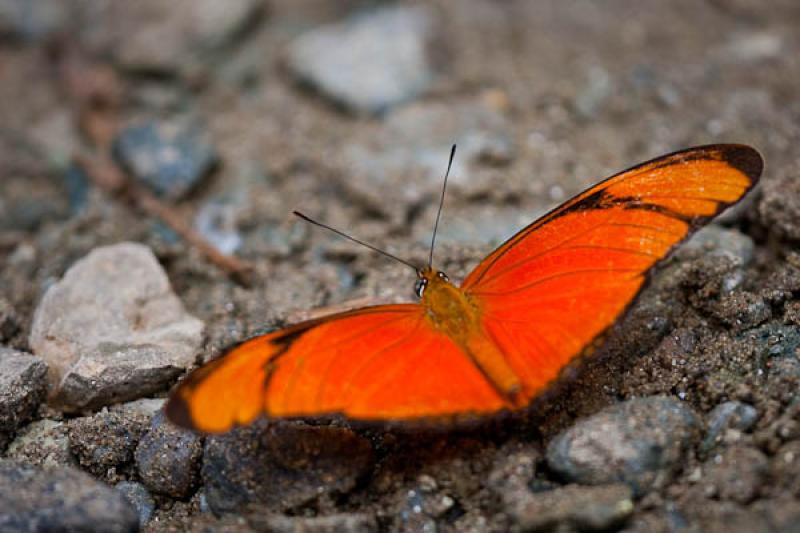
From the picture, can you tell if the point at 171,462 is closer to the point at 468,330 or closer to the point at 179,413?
the point at 179,413

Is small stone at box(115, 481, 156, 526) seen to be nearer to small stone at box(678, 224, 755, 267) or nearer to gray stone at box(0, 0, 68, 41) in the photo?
small stone at box(678, 224, 755, 267)

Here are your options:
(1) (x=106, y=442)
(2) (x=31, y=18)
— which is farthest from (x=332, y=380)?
(2) (x=31, y=18)

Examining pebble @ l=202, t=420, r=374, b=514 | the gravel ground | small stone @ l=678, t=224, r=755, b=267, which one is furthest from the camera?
small stone @ l=678, t=224, r=755, b=267

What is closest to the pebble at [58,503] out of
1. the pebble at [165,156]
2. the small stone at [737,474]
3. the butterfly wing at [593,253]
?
the butterfly wing at [593,253]

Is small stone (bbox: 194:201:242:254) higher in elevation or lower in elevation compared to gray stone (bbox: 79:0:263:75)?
lower

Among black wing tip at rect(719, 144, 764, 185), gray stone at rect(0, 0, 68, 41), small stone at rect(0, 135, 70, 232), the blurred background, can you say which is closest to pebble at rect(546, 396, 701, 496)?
black wing tip at rect(719, 144, 764, 185)
